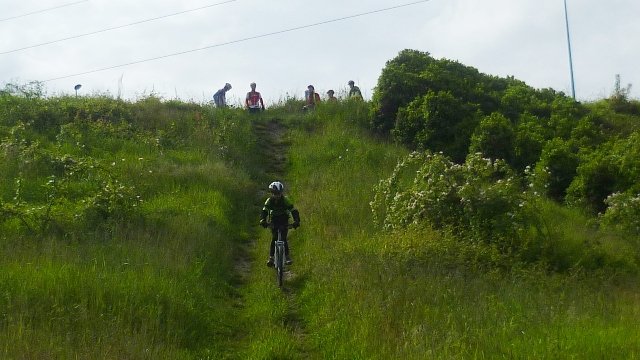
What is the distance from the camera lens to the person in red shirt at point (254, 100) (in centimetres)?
2730

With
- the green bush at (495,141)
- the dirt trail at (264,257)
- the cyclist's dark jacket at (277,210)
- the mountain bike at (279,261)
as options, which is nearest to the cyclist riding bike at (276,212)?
the cyclist's dark jacket at (277,210)

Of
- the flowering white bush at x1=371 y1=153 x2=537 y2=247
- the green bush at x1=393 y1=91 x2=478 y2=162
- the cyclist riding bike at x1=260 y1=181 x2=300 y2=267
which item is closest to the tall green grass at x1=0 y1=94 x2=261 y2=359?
the cyclist riding bike at x1=260 y1=181 x2=300 y2=267

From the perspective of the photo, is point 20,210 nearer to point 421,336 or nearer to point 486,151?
point 421,336

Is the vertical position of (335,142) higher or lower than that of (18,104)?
lower

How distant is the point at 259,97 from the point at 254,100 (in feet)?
0.80

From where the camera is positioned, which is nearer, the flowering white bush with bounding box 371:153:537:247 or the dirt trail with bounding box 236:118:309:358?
the dirt trail with bounding box 236:118:309:358

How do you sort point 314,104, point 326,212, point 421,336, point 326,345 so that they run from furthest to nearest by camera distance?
point 314,104 < point 326,212 < point 326,345 < point 421,336

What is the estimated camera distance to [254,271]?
13.2 metres

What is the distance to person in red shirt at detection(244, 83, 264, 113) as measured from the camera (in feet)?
89.6

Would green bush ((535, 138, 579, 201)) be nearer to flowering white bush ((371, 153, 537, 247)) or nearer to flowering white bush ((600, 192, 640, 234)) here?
flowering white bush ((600, 192, 640, 234))

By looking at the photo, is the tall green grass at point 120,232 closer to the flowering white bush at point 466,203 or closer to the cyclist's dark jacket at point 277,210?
the cyclist's dark jacket at point 277,210

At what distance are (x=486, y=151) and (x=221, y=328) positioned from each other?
1129 cm

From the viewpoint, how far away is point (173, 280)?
10578mm

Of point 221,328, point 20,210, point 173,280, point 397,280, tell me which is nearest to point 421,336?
point 397,280
